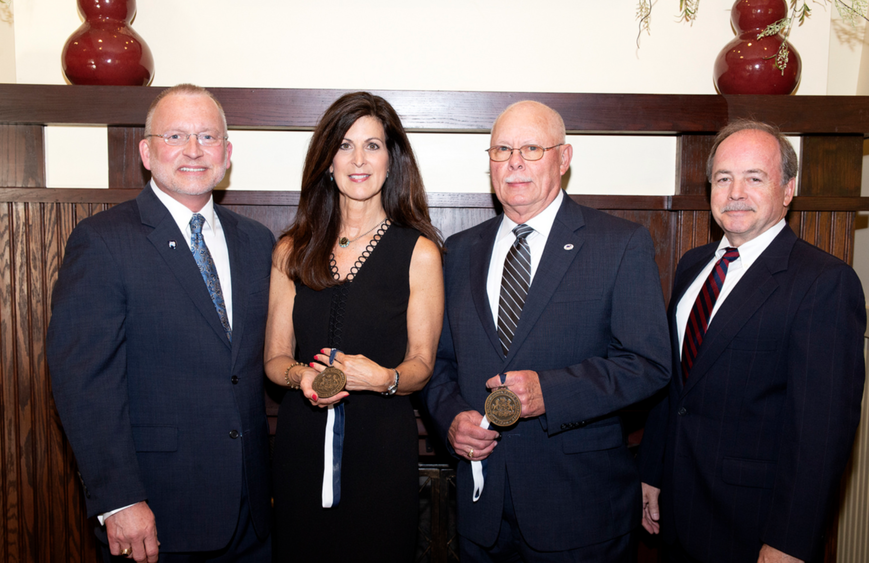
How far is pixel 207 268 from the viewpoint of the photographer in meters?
2.04

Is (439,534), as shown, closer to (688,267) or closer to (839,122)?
(688,267)

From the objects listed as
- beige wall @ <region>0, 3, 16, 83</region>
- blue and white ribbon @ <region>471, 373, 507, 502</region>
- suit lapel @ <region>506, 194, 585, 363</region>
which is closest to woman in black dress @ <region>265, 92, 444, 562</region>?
blue and white ribbon @ <region>471, 373, 507, 502</region>

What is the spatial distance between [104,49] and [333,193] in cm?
137

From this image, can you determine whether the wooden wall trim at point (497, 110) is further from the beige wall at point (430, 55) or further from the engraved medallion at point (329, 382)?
the engraved medallion at point (329, 382)

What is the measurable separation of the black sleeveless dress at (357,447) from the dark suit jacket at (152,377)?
165 mm

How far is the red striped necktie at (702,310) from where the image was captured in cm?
205

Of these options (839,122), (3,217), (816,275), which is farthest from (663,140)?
(3,217)

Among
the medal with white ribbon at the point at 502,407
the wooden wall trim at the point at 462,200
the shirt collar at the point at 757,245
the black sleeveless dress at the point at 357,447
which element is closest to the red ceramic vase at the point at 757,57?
the wooden wall trim at the point at 462,200

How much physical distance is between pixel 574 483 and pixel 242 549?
1.22 m

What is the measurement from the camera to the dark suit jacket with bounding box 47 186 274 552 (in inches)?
71.1

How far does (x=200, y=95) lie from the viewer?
2.14 metres

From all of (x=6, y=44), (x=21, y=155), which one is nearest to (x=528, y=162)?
(x=21, y=155)

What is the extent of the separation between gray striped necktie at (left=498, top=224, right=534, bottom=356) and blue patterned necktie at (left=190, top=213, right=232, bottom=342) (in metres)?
0.96

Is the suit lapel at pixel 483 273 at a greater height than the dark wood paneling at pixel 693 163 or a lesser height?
lesser
